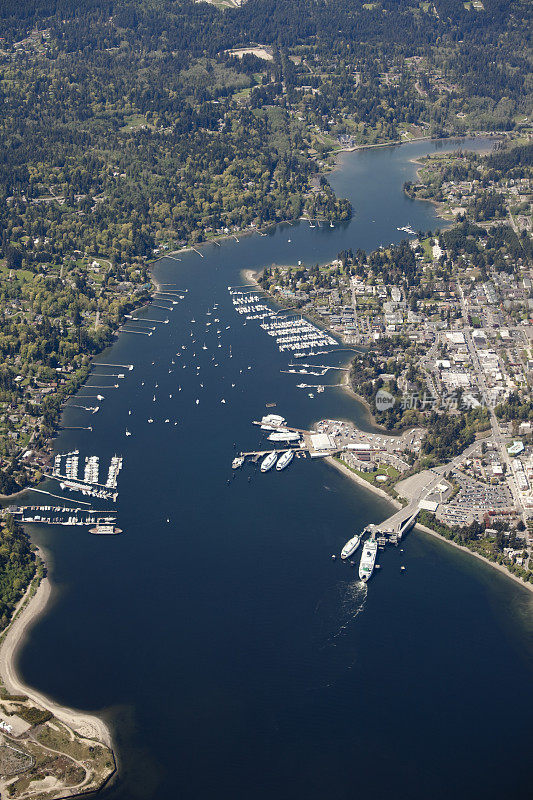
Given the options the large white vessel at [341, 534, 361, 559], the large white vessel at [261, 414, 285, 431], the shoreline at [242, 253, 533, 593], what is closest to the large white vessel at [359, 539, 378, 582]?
the large white vessel at [341, 534, 361, 559]

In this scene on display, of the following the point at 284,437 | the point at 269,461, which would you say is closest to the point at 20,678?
the point at 269,461

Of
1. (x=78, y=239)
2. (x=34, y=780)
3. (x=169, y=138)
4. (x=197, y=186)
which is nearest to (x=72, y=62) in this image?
(x=169, y=138)

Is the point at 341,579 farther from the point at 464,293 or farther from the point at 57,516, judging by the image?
the point at 464,293

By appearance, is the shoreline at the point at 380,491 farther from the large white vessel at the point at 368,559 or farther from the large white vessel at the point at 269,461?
the large white vessel at the point at 368,559

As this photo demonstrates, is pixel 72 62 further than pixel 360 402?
Yes

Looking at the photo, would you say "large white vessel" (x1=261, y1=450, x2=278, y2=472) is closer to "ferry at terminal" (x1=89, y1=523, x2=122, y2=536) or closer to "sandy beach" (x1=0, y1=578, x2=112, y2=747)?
"ferry at terminal" (x1=89, y1=523, x2=122, y2=536)
